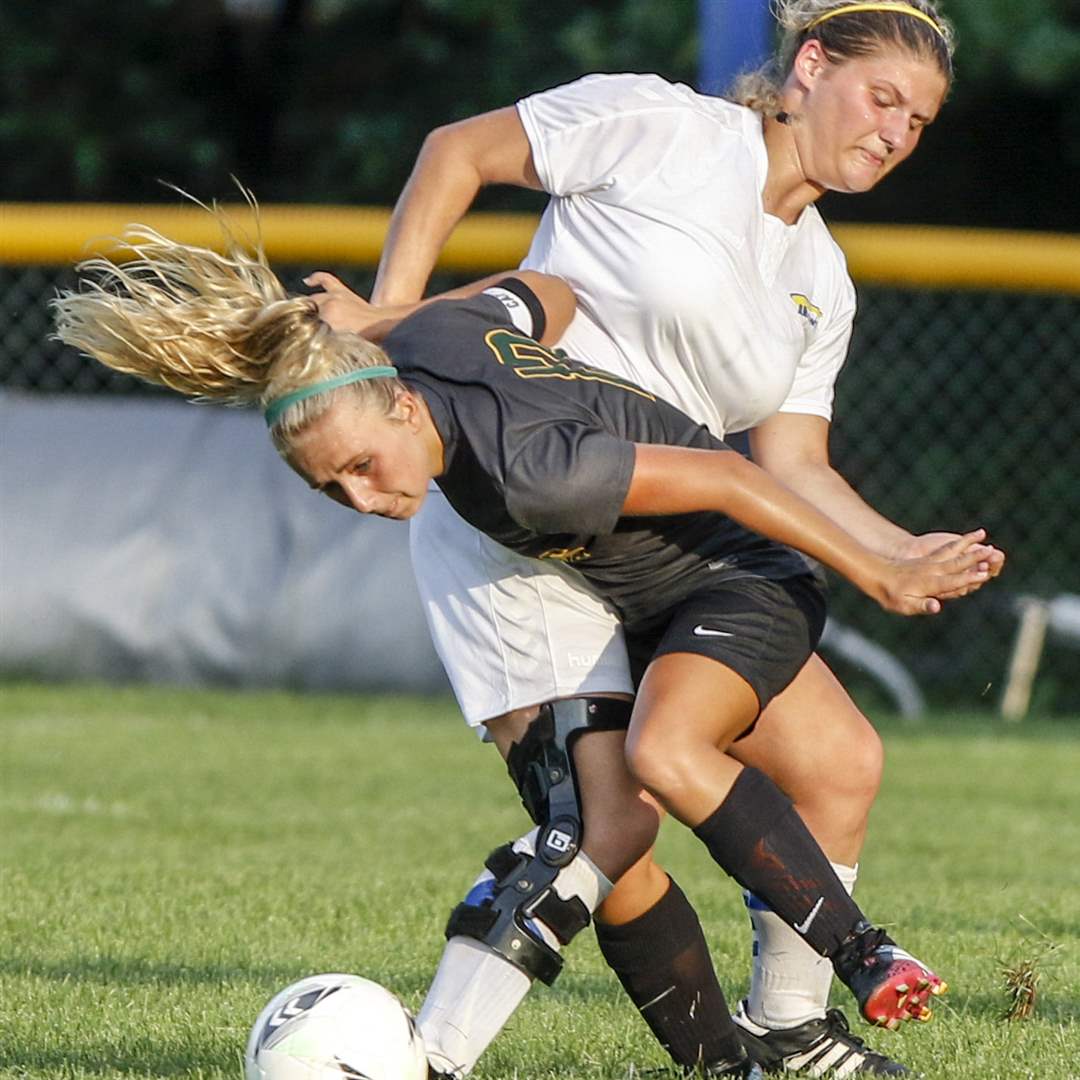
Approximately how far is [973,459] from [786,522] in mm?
7997

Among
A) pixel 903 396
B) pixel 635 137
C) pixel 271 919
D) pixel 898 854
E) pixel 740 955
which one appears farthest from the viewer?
pixel 903 396

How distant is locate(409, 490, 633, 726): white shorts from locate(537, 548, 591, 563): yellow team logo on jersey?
10 cm

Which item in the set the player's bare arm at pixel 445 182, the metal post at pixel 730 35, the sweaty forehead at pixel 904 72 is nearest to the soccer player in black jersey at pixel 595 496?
the player's bare arm at pixel 445 182

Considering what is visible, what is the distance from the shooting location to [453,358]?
3383mm

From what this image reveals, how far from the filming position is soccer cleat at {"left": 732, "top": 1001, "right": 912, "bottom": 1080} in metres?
3.67

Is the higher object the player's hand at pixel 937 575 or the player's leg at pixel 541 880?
the player's hand at pixel 937 575

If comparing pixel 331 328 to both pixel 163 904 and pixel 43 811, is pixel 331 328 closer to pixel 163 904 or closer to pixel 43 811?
pixel 163 904

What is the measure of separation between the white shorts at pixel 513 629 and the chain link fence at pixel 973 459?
7335 millimetres

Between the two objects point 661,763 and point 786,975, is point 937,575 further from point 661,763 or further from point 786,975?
point 786,975

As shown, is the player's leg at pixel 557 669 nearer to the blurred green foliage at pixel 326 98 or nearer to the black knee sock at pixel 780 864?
the black knee sock at pixel 780 864

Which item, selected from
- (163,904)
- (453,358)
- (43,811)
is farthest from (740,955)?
(43,811)

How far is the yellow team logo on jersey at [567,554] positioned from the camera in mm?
3438

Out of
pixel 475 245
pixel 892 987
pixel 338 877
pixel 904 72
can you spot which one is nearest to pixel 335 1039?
pixel 892 987

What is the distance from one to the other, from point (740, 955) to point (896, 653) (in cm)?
648
